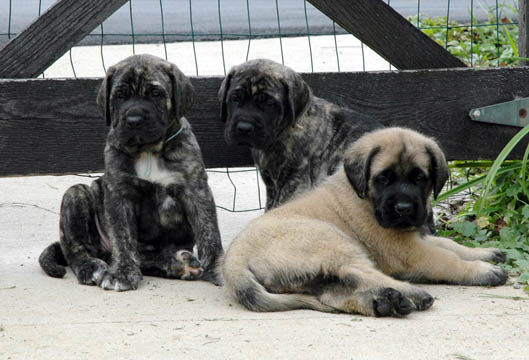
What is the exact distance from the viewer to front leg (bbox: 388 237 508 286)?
556 centimetres

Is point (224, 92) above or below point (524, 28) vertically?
below

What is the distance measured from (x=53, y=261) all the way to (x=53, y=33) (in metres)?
1.75

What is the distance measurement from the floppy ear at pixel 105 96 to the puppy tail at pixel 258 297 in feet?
5.93

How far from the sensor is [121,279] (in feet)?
19.1

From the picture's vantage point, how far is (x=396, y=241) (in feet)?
18.5

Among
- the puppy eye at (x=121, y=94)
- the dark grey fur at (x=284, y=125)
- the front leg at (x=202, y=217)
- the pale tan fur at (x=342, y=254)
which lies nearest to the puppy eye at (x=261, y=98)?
the dark grey fur at (x=284, y=125)

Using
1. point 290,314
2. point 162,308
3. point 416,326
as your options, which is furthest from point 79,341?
point 416,326

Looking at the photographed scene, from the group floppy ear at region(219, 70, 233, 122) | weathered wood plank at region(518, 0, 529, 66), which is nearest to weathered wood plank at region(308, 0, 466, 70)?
weathered wood plank at region(518, 0, 529, 66)

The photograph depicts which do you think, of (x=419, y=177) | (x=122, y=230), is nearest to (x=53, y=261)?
(x=122, y=230)

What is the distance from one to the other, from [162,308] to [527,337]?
7.13 feet

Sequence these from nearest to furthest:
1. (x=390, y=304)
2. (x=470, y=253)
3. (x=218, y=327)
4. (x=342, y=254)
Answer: (x=218, y=327), (x=390, y=304), (x=342, y=254), (x=470, y=253)

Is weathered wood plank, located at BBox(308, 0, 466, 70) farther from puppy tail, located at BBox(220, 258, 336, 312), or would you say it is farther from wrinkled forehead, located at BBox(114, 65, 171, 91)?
puppy tail, located at BBox(220, 258, 336, 312)

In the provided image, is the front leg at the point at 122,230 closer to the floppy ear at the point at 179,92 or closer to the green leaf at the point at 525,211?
the floppy ear at the point at 179,92

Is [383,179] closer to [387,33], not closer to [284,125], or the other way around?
[284,125]
